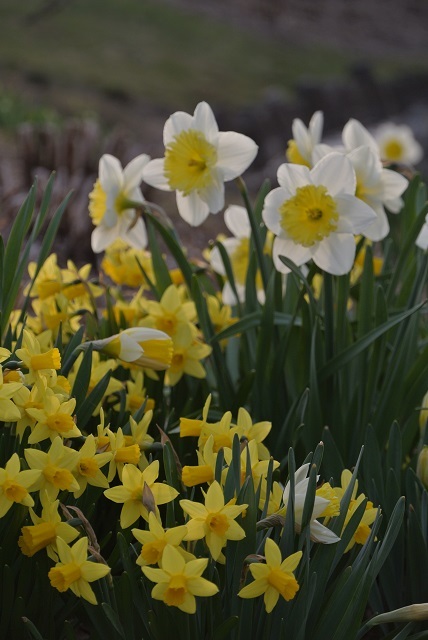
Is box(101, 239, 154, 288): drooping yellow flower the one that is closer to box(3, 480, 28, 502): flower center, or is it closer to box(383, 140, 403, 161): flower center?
box(3, 480, 28, 502): flower center

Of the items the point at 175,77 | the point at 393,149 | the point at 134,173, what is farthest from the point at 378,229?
the point at 175,77

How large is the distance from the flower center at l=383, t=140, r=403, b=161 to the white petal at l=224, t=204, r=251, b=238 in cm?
213

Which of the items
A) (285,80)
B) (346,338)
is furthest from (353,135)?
(285,80)

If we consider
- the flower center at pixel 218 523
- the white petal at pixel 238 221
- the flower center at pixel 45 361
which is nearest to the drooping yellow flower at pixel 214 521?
the flower center at pixel 218 523

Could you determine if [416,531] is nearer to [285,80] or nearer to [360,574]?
[360,574]

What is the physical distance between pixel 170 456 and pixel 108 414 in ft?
1.31

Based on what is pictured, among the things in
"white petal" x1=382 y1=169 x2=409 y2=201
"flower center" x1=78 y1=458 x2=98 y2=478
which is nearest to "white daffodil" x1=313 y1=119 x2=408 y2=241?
"white petal" x1=382 y1=169 x2=409 y2=201

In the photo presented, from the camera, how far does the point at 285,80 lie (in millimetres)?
16828

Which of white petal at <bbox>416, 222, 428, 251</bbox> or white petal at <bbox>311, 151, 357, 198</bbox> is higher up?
white petal at <bbox>311, 151, 357, 198</bbox>

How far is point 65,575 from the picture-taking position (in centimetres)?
113

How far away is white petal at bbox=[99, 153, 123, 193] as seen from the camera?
1.95 metres

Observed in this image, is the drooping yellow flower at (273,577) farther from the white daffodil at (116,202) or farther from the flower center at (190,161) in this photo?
the white daffodil at (116,202)

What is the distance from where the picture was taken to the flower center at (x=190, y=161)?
5.90 feet

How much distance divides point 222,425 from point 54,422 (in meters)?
0.27
